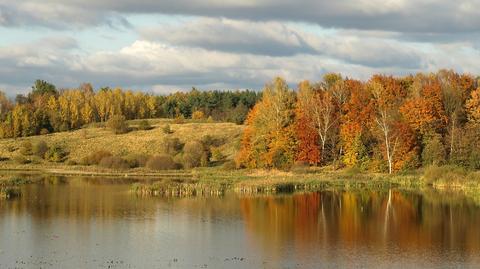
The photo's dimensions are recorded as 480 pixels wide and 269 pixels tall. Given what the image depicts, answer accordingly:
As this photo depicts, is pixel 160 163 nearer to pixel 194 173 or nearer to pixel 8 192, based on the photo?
pixel 194 173

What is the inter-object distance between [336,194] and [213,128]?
57091 mm

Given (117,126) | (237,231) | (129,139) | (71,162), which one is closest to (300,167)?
(71,162)

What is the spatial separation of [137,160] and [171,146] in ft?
30.2

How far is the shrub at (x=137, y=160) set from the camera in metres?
99.2

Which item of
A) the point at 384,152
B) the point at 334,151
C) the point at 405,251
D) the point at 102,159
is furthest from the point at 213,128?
the point at 405,251

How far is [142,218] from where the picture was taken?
46.4m

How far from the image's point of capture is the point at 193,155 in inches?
3883

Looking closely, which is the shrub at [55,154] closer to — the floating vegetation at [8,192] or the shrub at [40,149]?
the shrub at [40,149]

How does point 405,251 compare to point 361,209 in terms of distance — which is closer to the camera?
point 405,251

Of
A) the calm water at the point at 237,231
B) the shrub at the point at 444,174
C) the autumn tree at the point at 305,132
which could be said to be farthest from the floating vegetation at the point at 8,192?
the shrub at the point at 444,174

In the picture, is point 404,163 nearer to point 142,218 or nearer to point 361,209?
point 361,209

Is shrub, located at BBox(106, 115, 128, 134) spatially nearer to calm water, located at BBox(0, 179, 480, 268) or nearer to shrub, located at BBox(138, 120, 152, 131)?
shrub, located at BBox(138, 120, 152, 131)

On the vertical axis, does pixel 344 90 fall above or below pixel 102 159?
above

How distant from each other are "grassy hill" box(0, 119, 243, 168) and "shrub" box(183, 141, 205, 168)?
16.0 feet
